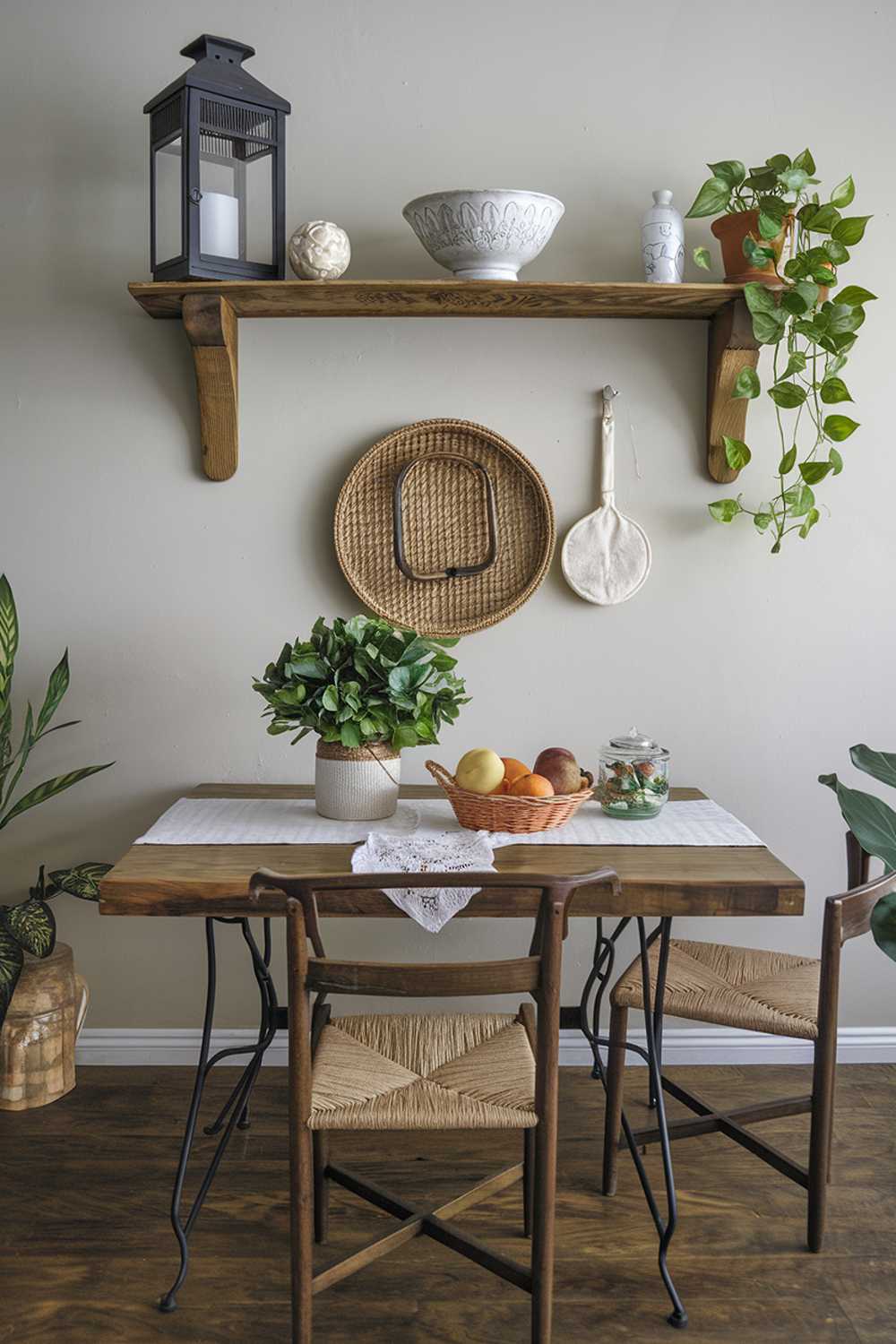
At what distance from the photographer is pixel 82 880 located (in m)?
2.37

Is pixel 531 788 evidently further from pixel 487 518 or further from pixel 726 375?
pixel 726 375

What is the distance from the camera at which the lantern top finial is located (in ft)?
7.15

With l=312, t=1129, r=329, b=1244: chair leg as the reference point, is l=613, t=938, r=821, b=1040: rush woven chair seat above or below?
above

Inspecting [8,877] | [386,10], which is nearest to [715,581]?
[386,10]

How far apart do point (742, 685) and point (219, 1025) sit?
1477 mm

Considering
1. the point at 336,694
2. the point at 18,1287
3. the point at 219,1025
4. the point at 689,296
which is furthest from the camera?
the point at 219,1025

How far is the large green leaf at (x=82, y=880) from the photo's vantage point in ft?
7.68

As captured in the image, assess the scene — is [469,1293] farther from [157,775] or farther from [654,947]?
[157,775]

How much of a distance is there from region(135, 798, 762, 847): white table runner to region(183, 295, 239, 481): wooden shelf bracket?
2.56 feet

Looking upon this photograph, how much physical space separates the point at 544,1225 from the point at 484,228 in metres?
1.80

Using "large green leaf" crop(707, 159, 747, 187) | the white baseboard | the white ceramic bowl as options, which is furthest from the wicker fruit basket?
"large green leaf" crop(707, 159, 747, 187)

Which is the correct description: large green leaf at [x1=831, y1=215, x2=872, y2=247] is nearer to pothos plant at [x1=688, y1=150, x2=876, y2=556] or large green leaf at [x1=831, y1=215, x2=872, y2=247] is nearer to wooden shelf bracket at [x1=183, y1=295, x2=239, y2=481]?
pothos plant at [x1=688, y1=150, x2=876, y2=556]

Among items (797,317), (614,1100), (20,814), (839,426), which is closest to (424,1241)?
(614,1100)

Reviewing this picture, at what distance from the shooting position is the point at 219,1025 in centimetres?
272
